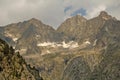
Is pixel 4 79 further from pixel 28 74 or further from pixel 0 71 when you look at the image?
pixel 28 74

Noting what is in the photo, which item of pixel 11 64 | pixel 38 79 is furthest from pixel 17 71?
pixel 38 79

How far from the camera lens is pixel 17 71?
131 m

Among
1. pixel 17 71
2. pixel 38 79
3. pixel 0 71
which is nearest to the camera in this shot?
pixel 0 71

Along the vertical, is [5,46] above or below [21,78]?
above

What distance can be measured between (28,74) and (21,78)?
591cm

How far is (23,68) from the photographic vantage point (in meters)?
136

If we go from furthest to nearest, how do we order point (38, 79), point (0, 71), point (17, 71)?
point (38, 79), point (17, 71), point (0, 71)

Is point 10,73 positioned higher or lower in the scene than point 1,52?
lower

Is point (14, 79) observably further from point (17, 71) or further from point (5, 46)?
point (5, 46)

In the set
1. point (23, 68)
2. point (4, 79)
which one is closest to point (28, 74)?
point (23, 68)

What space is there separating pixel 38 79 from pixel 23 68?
16721 mm

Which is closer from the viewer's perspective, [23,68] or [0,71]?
[0,71]

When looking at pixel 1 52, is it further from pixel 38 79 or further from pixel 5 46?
pixel 38 79

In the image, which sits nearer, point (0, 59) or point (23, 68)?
point (0, 59)
